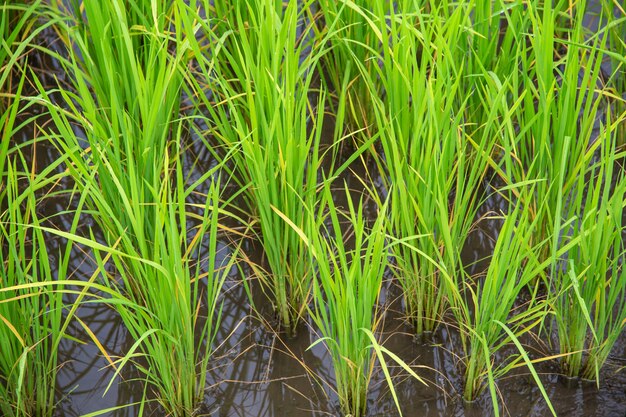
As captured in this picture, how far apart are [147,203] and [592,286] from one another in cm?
99

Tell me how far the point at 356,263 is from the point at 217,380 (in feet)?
1.66

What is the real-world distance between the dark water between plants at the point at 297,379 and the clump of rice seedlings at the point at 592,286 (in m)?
0.06

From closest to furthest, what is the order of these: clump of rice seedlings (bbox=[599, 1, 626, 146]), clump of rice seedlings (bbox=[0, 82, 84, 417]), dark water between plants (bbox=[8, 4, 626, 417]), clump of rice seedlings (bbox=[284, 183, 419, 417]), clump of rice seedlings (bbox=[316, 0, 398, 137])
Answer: clump of rice seedlings (bbox=[284, 183, 419, 417]) → clump of rice seedlings (bbox=[0, 82, 84, 417]) → dark water between plants (bbox=[8, 4, 626, 417]) → clump of rice seedlings (bbox=[316, 0, 398, 137]) → clump of rice seedlings (bbox=[599, 1, 626, 146])

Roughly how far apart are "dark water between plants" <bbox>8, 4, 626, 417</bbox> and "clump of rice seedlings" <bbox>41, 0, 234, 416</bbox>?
6cm

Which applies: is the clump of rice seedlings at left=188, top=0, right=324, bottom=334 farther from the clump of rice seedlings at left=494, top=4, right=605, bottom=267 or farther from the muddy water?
the clump of rice seedlings at left=494, top=4, right=605, bottom=267

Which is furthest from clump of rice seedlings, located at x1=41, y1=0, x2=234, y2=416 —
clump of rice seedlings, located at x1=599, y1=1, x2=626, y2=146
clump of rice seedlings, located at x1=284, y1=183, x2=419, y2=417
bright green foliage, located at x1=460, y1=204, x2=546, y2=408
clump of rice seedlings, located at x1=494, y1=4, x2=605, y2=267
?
clump of rice seedlings, located at x1=599, y1=1, x2=626, y2=146

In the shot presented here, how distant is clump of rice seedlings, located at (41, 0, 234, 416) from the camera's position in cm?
179

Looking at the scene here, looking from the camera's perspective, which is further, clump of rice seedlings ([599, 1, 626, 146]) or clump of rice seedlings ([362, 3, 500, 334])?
clump of rice seedlings ([599, 1, 626, 146])

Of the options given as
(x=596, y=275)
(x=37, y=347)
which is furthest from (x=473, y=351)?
(x=37, y=347)

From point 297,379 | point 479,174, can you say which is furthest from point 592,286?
point 297,379

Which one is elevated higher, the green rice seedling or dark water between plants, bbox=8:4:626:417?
the green rice seedling

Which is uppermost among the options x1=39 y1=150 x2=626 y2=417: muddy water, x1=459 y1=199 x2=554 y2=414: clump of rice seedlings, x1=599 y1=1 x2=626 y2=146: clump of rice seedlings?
x1=599 y1=1 x2=626 y2=146: clump of rice seedlings

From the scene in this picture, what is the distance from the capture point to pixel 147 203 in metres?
1.94

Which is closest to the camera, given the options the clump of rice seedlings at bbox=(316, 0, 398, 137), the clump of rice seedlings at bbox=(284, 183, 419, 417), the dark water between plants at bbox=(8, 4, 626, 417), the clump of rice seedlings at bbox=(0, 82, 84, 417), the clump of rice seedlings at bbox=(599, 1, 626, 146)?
the clump of rice seedlings at bbox=(284, 183, 419, 417)
